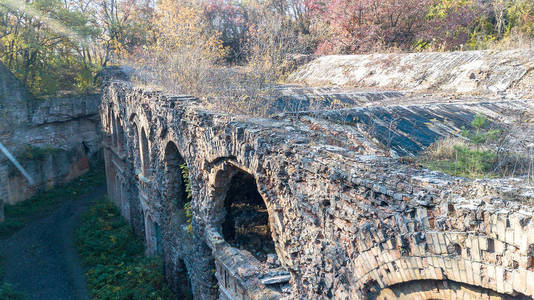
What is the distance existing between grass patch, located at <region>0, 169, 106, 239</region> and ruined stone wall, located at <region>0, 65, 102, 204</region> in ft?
1.03

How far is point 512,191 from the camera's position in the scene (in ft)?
8.36

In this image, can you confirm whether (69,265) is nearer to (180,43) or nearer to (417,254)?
(180,43)

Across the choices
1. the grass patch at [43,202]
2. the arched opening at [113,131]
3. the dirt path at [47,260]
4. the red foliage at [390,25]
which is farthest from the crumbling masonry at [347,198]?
the grass patch at [43,202]

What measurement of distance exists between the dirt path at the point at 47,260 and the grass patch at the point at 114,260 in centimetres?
34

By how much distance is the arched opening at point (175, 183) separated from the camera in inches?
349

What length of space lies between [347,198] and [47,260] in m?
11.6

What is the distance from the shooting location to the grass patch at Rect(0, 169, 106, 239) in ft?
44.7

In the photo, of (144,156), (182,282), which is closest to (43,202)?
(144,156)

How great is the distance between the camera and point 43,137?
17.0 meters

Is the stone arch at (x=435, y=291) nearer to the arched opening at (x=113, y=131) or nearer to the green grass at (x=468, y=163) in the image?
the green grass at (x=468, y=163)

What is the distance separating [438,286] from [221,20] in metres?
21.0

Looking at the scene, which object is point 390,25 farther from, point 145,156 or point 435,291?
point 435,291

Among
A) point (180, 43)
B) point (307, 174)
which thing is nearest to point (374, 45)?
point (180, 43)

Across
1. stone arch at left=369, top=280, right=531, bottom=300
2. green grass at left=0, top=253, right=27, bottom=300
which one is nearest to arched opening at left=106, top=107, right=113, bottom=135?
green grass at left=0, top=253, right=27, bottom=300
